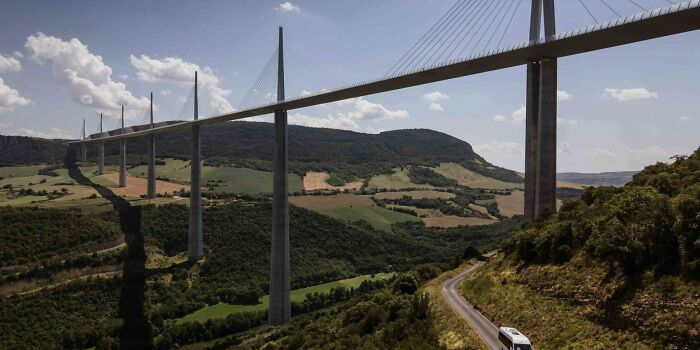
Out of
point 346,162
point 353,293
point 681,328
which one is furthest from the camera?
point 346,162

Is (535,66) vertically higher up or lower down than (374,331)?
higher up

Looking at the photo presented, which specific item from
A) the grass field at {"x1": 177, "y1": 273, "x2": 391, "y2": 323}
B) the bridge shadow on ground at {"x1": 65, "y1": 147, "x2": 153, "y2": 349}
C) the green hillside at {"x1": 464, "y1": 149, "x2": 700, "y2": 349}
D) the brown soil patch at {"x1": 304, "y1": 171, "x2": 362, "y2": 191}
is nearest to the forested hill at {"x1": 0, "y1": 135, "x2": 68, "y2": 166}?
the brown soil patch at {"x1": 304, "y1": 171, "x2": 362, "y2": 191}

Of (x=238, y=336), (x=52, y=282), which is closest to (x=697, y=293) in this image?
(x=238, y=336)

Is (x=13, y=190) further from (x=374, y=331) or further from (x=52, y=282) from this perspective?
(x=374, y=331)

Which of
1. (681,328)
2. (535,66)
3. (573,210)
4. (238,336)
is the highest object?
(535,66)

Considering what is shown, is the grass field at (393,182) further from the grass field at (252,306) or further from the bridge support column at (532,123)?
the bridge support column at (532,123)

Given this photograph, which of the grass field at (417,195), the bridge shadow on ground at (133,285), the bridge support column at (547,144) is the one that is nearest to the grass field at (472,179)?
the grass field at (417,195)
